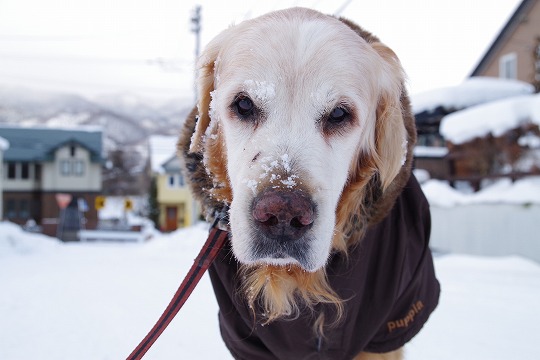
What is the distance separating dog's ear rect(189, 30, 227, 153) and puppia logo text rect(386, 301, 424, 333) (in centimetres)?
125

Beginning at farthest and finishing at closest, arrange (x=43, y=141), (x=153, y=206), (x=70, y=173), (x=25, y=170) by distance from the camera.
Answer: (x=153, y=206) < (x=43, y=141) < (x=25, y=170) < (x=70, y=173)

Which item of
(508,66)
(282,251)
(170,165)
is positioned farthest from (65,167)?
(282,251)

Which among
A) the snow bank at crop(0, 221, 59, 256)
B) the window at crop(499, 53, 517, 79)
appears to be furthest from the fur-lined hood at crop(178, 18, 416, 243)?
the window at crop(499, 53, 517, 79)

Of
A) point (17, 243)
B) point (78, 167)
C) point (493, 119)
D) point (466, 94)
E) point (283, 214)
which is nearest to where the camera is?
point (283, 214)

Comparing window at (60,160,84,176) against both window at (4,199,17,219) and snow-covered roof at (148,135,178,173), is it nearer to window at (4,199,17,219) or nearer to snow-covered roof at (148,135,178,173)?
window at (4,199,17,219)

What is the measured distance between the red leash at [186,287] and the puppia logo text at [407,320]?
3.04 ft

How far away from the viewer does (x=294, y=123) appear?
177cm

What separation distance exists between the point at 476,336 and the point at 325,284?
2030 mm

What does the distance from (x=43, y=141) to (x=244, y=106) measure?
3677cm

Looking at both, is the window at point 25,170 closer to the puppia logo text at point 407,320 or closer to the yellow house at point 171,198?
the yellow house at point 171,198

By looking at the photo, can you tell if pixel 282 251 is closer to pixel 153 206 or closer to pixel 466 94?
pixel 466 94

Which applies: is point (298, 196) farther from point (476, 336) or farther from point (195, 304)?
point (195, 304)

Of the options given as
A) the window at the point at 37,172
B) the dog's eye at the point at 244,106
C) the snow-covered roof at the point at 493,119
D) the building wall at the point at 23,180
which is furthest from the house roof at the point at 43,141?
the dog's eye at the point at 244,106

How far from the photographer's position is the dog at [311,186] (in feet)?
5.38
